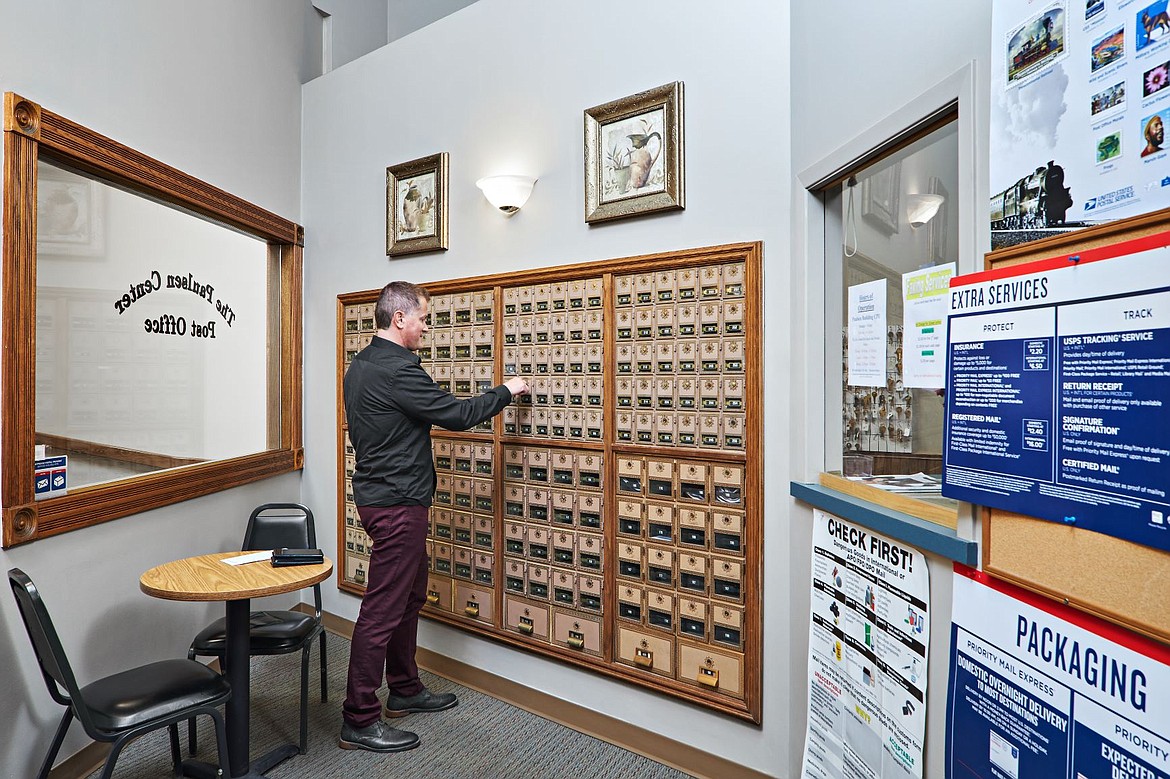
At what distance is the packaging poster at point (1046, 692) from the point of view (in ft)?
3.28

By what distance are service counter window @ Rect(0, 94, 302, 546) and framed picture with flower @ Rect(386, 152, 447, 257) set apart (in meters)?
0.73

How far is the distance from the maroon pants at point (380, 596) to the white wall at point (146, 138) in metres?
0.41

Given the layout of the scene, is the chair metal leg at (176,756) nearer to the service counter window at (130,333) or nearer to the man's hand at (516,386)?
the service counter window at (130,333)

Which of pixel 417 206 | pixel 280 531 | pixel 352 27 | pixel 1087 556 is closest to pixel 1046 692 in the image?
pixel 1087 556

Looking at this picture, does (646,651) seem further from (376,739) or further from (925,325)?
(925,325)

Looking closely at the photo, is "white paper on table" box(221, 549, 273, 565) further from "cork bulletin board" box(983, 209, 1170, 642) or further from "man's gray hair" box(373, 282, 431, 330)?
"cork bulletin board" box(983, 209, 1170, 642)

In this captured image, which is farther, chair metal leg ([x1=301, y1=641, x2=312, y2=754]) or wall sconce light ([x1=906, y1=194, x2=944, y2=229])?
chair metal leg ([x1=301, y1=641, x2=312, y2=754])

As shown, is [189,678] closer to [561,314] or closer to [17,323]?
[17,323]

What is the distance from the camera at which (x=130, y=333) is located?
2768 mm

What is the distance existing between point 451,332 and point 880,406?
6.75 ft

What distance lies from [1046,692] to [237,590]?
6.99ft

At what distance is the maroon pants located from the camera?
2547 millimetres

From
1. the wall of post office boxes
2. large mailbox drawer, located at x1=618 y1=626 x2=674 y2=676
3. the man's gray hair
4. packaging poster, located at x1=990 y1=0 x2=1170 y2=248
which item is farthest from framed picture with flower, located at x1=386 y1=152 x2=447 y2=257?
packaging poster, located at x1=990 y1=0 x2=1170 y2=248

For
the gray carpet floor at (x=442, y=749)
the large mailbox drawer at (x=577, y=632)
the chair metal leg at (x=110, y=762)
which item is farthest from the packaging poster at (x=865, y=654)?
the chair metal leg at (x=110, y=762)
